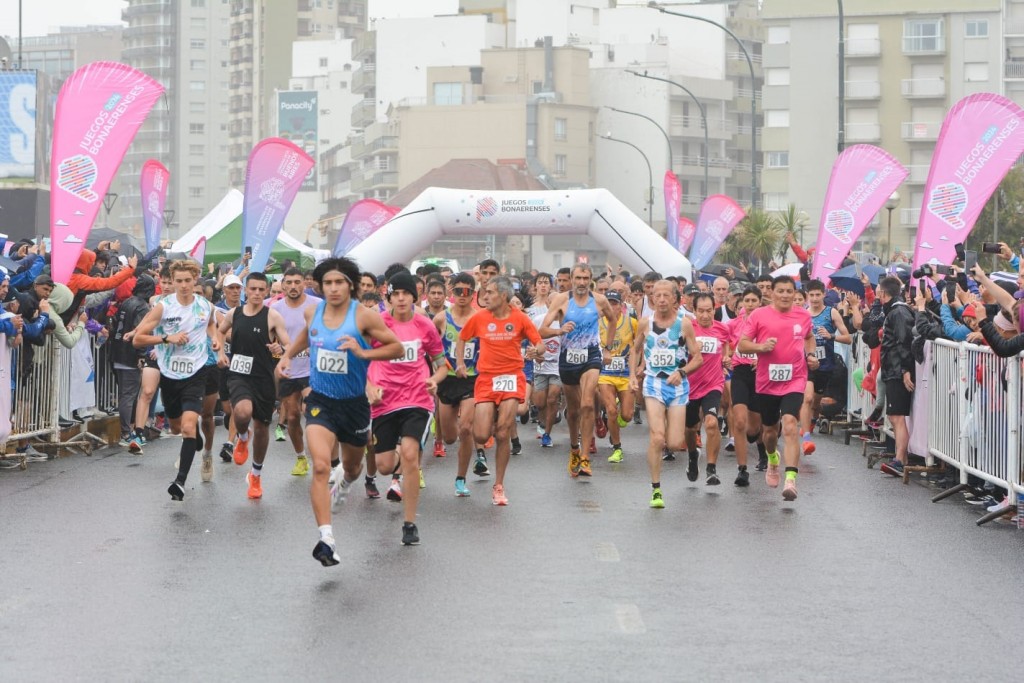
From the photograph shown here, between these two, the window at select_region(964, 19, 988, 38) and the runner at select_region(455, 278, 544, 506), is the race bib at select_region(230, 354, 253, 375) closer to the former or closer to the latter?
the runner at select_region(455, 278, 544, 506)

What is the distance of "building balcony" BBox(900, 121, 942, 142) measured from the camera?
8981cm

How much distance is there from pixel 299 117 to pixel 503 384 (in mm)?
124325

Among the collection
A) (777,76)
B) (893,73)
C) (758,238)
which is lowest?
(758,238)

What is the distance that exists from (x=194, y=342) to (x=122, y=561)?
12.7 ft

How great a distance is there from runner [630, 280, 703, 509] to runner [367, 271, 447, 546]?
226cm

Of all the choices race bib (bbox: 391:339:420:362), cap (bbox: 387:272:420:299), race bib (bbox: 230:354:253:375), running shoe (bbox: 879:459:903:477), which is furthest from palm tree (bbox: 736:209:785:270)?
race bib (bbox: 391:339:420:362)

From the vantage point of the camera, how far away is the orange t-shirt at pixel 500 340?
13.2m

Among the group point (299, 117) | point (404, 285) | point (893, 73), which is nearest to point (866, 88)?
point (893, 73)

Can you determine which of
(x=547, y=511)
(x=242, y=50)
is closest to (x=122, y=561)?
(x=547, y=511)

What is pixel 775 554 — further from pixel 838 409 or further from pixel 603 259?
pixel 603 259

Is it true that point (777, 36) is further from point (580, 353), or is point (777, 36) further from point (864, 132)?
point (580, 353)

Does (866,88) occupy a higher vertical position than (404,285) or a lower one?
higher

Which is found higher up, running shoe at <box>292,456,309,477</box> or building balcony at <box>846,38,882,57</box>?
building balcony at <box>846,38,882,57</box>

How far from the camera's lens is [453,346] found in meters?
15.9
